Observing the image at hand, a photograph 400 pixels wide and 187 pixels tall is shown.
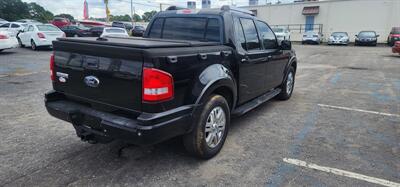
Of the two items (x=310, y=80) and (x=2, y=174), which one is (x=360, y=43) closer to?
(x=310, y=80)

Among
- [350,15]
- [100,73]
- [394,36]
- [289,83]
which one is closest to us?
[100,73]

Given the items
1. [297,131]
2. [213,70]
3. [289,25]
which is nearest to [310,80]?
[297,131]

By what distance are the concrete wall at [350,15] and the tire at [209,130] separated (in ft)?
118

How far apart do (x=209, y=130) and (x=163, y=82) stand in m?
1.05

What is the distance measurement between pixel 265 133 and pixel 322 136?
2.83 feet

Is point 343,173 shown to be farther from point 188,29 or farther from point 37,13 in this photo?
point 37,13

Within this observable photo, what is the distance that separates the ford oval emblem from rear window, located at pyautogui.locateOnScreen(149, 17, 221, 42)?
1705 mm

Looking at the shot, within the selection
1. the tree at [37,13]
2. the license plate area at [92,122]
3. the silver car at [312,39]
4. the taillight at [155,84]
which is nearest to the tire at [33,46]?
the license plate area at [92,122]

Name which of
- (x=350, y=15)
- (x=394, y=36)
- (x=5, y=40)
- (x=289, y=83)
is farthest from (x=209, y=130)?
(x=350, y=15)

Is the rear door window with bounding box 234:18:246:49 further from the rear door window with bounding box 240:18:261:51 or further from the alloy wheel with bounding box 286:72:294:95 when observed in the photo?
the alloy wheel with bounding box 286:72:294:95

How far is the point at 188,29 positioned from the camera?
14.4ft

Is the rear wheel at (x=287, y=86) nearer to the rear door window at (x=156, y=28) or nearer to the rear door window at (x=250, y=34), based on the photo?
the rear door window at (x=250, y=34)

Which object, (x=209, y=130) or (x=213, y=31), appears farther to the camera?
(x=213, y=31)

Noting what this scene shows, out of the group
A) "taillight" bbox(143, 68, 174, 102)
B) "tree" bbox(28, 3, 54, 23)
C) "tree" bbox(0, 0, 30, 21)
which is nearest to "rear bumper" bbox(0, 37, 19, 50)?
"taillight" bbox(143, 68, 174, 102)
